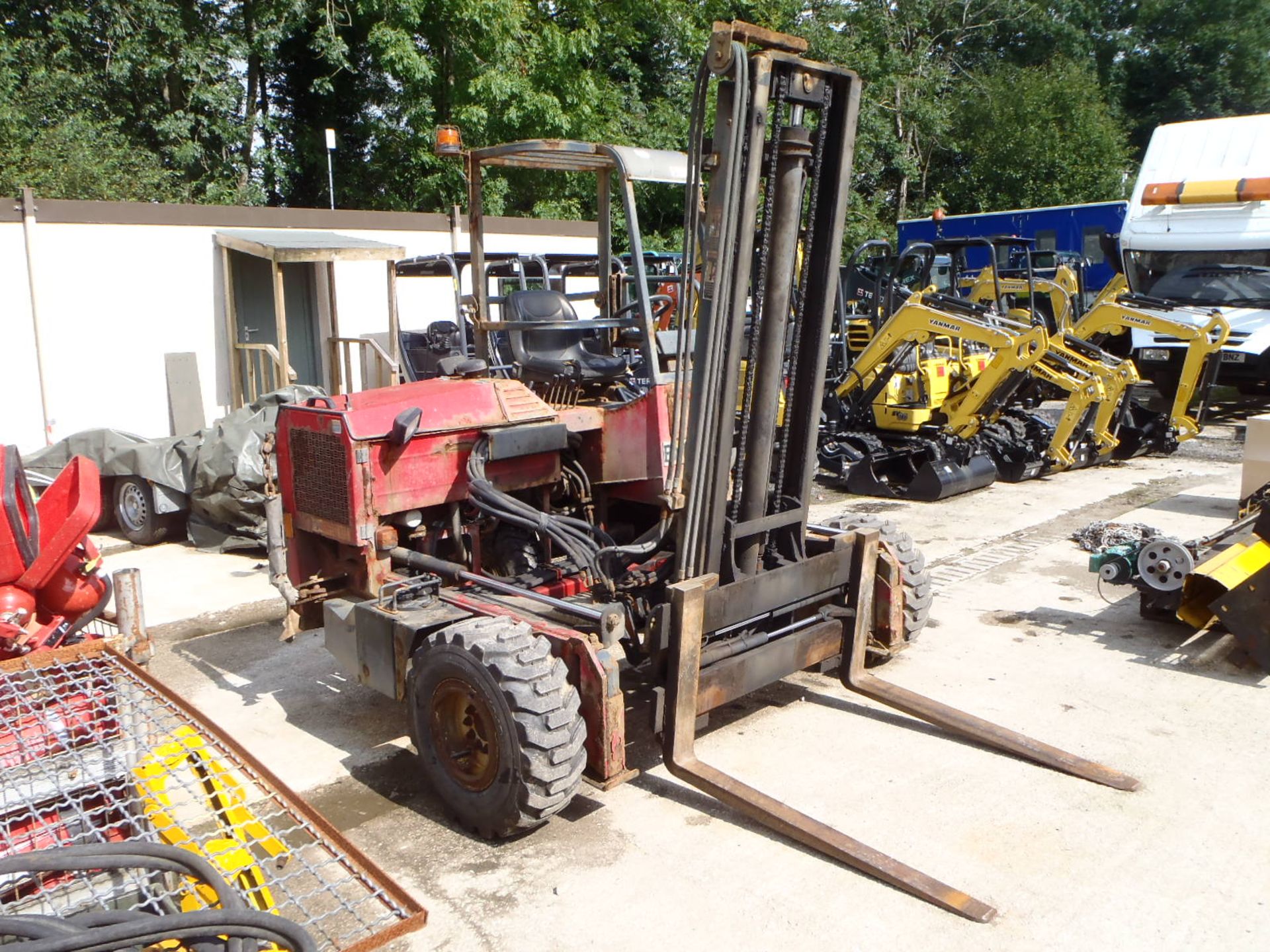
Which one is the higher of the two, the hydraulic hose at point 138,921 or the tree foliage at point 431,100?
the tree foliage at point 431,100

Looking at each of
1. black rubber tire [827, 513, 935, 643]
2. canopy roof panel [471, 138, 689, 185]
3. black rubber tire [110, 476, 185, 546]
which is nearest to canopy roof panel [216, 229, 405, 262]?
black rubber tire [110, 476, 185, 546]

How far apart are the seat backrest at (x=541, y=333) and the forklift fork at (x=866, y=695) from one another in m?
1.80

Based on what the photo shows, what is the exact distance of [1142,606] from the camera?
6.16 m

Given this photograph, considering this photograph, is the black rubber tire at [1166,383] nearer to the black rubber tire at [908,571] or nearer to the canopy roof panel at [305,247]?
the black rubber tire at [908,571]

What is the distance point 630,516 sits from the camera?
18.6 feet

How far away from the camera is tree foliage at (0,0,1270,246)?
56.9 feet

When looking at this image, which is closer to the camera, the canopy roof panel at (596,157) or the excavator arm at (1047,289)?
the canopy roof panel at (596,157)

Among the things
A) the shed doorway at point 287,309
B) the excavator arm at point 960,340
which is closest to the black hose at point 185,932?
the excavator arm at point 960,340

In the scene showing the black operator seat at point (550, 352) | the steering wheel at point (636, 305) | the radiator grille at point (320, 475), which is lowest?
the radiator grille at point (320, 475)

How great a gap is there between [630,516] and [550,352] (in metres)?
0.96

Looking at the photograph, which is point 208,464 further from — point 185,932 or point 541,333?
point 185,932

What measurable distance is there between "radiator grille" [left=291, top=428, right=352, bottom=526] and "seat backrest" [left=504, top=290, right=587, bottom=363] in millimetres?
1134

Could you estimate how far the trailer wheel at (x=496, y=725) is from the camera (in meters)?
3.65

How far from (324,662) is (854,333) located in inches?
368
